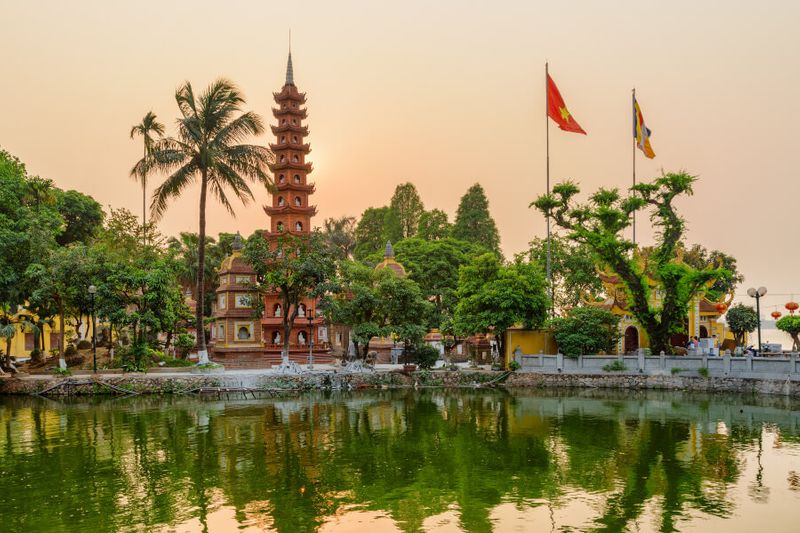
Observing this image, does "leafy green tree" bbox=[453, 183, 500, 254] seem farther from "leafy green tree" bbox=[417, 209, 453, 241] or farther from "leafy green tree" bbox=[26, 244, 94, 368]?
"leafy green tree" bbox=[26, 244, 94, 368]

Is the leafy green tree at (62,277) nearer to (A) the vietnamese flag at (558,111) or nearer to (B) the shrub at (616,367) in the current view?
(A) the vietnamese flag at (558,111)

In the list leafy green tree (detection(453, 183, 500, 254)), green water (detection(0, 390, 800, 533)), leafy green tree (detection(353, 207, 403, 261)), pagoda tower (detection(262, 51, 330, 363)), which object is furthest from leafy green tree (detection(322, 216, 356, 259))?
green water (detection(0, 390, 800, 533))

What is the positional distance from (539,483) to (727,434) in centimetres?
903

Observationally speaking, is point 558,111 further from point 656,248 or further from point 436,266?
point 436,266

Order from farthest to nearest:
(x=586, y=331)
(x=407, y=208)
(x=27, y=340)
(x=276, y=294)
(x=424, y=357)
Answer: (x=407, y=208), (x=27, y=340), (x=276, y=294), (x=424, y=357), (x=586, y=331)

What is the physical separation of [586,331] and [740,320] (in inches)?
748

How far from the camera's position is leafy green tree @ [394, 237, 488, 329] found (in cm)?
5816

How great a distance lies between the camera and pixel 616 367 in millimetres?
35000

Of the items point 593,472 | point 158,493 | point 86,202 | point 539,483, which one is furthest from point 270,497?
point 86,202

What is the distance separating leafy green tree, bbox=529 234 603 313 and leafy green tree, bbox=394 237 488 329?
20.5ft

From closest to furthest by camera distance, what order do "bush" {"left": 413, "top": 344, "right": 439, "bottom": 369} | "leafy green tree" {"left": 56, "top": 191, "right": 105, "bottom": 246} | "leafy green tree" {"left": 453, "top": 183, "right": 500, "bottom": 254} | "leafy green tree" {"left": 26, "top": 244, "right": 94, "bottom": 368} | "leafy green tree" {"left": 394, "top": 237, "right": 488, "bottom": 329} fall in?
"leafy green tree" {"left": 26, "top": 244, "right": 94, "bottom": 368} < "bush" {"left": 413, "top": 344, "right": 439, "bottom": 369} < "leafy green tree" {"left": 394, "top": 237, "right": 488, "bottom": 329} < "leafy green tree" {"left": 56, "top": 191, "right": 105, "bottom": 246} < "leafy green tree" {"left": 453, "top": 183, "right": 500, "bottom": 254}

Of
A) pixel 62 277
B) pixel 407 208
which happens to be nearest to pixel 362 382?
pixel 62 277

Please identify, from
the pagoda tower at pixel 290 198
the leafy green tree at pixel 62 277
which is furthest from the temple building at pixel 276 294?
the leafy green tree at pixel 62 277

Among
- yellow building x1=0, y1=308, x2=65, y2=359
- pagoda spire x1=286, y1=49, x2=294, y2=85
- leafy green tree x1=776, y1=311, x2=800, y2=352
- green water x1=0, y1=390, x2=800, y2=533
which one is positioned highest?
pagoda spire x1=286, y1=49, x2=294, y2=85
